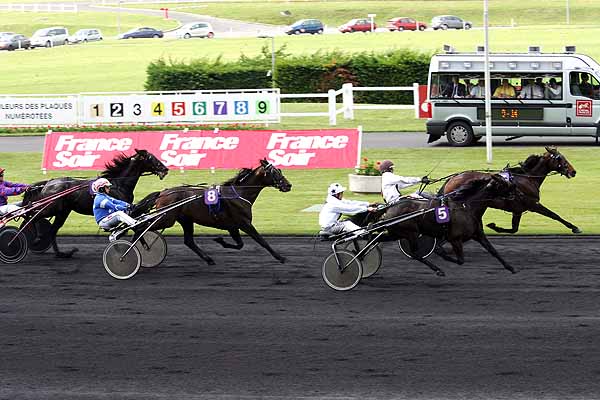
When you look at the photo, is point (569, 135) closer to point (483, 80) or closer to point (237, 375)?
point (483, 80)

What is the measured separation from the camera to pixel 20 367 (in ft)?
34.3

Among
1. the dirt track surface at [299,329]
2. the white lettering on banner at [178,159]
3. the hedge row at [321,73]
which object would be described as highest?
the hedge row at [321,73]

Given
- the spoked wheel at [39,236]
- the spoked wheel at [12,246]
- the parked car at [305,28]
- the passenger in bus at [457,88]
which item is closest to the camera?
the spoked wheel at [12,246]

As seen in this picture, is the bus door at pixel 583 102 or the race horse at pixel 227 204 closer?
the race horse at pixel 227 204

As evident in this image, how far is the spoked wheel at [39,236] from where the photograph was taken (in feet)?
53.8

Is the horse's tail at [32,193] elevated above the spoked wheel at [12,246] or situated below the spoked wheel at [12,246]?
above

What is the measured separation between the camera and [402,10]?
9088 centimetres

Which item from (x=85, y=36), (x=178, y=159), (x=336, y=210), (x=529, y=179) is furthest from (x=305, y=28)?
(x=336, y=210)

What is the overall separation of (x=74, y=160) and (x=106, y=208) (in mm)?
11188

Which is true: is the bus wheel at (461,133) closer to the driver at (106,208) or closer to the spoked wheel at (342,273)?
the driver at (106,208)

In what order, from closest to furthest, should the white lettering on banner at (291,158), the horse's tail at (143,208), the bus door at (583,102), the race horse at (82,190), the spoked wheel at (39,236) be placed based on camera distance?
the horse's tail at (143,208)
the race horse at (82,190)
the spoked wheel at (39,236)
the white lettering on banner at (291,158)
the bus door at (583,102)

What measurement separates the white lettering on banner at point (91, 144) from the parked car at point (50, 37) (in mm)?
51258

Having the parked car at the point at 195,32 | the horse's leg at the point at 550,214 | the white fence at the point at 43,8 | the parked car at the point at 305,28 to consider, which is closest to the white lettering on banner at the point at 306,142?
the horse's leg at the point at 550,214

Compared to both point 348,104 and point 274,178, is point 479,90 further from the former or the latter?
point 274,178
